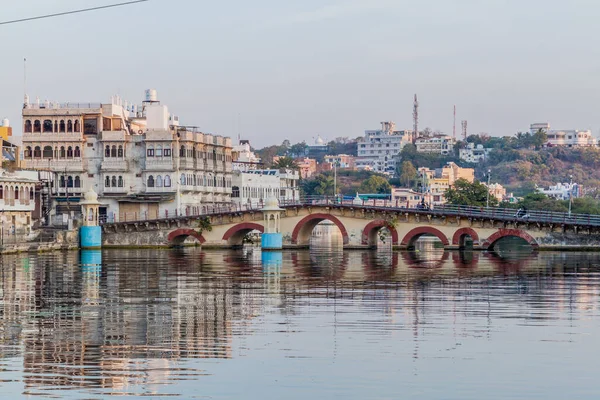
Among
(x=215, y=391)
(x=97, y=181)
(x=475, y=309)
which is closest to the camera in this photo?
(x=215, y=391)

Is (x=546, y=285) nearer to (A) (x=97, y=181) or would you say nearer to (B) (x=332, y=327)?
(B) (x=332, y=327)

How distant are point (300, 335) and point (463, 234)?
5513cm

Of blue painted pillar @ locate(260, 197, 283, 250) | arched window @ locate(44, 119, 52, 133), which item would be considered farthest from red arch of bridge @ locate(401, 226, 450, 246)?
arched window @ locate(44, 119, 52, 133)

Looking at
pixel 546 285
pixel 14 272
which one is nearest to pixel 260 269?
pixel 14 272

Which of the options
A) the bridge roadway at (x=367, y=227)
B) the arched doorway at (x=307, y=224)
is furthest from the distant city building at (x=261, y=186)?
the bridge roadway at (x=367, y=227)

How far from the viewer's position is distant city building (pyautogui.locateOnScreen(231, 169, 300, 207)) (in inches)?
4434

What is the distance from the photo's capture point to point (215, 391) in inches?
921

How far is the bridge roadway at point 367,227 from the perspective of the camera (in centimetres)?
8144

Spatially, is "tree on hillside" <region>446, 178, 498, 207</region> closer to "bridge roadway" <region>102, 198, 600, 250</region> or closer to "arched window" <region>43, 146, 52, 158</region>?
"bridge roadway" <region>102, 198, 600, 250</region>

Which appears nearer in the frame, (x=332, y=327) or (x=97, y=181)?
(x=332, y=327)

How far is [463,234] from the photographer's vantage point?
8531cm

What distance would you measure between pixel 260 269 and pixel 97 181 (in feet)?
126

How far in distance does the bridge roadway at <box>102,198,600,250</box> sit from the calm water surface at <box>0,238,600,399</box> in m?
24.7

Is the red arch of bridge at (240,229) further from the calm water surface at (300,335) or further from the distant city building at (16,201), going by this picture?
the calm water surface at (300,335)
